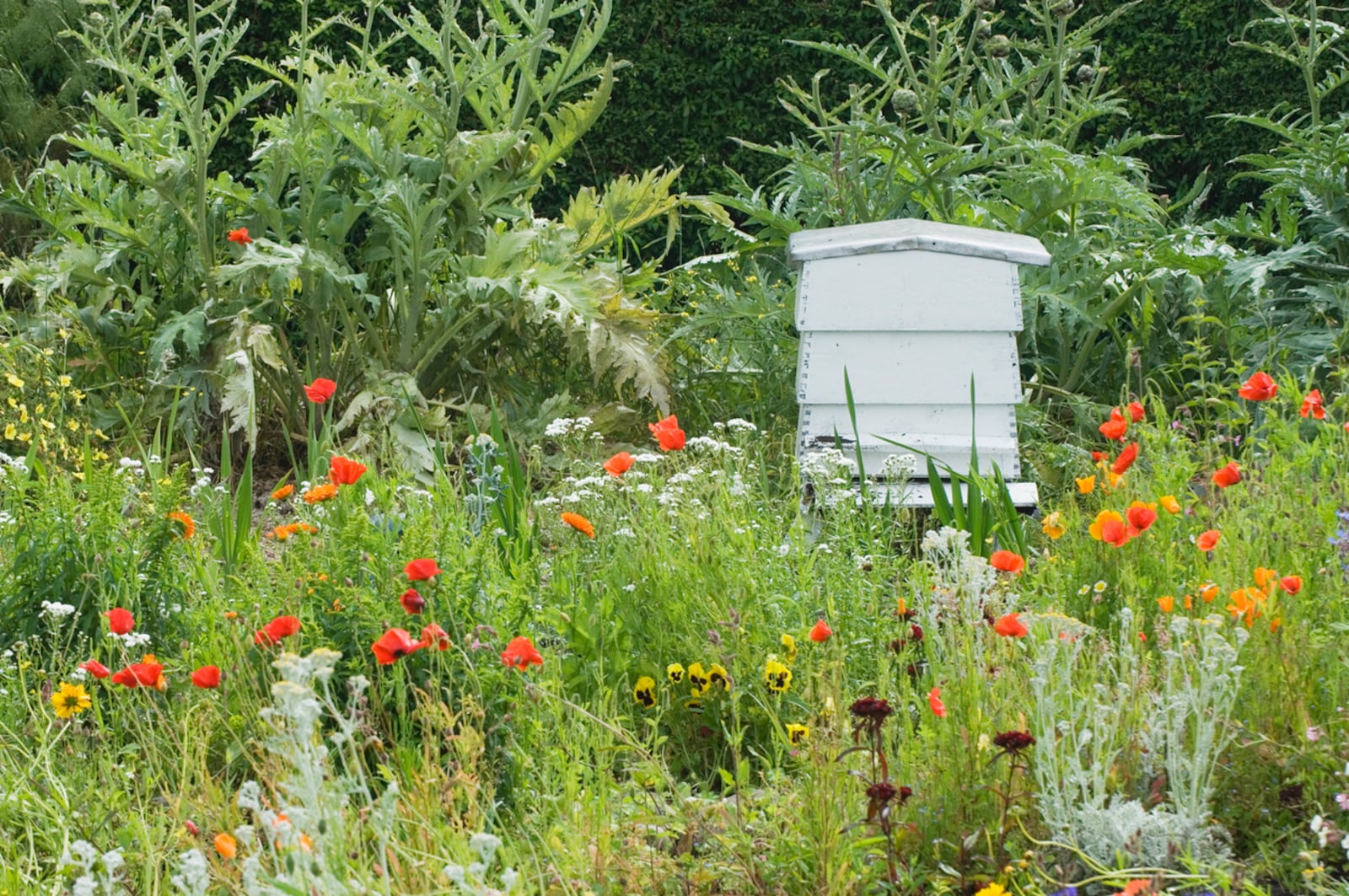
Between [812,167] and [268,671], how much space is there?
2814 mm

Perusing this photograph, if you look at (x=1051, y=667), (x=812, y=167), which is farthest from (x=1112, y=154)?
(x=1051, y=667)

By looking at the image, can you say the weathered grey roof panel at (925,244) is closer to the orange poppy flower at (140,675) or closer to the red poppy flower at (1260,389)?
the red poppy flower at (1260,389)

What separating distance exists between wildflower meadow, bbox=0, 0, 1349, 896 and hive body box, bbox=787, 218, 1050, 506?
86mm

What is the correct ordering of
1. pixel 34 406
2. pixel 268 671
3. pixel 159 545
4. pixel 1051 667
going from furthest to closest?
pixel 34 406 → pixel 159 545 → pixel 268 671 → pixel 1051 667

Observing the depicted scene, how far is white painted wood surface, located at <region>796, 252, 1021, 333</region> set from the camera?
370 cm

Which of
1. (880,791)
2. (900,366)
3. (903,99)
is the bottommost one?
(880,791)

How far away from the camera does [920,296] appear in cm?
371

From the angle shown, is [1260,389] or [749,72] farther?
[749,72]

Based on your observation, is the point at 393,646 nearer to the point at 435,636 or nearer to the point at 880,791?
the point at 435,636

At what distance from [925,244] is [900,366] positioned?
1.05 feet

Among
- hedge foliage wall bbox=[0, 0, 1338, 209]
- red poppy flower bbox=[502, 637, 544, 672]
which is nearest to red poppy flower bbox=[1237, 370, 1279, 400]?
red poppy flower bbox=[502, 637, 544, 672]

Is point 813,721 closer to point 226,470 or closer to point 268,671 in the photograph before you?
point 268,671

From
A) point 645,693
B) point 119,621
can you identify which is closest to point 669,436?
point 645,693

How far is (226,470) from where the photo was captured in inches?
134
